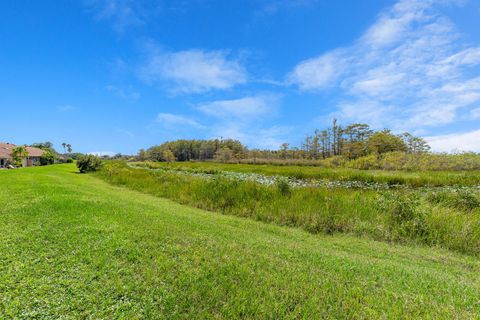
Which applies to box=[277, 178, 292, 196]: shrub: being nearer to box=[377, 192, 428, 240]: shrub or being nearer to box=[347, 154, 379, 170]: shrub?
box=[377, 192, 428, 240]: shrub

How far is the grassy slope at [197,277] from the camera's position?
8.39 feet

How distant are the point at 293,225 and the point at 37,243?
21.6 ft

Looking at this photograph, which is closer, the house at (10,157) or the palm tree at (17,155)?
the house at (10,157)

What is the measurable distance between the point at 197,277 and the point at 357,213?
641 cm

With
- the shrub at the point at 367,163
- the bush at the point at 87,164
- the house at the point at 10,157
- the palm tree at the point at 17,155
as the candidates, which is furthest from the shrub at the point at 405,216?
the palm tree at the point at 17,155

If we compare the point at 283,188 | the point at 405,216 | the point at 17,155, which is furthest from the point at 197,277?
the point at 17,155

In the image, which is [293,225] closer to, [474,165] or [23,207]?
[23,207]

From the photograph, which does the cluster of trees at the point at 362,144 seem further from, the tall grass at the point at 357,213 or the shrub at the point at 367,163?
the tall grass at the point at 357,213

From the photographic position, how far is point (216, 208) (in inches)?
392

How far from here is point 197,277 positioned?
3012 mm

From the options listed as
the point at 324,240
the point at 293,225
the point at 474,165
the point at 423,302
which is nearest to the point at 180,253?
the point at 423,302

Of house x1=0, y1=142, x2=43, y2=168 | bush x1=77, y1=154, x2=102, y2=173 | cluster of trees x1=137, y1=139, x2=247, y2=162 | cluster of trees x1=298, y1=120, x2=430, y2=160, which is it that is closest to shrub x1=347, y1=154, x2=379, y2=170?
cluster of trees x1=298, y1=120, x2=430, y2=160

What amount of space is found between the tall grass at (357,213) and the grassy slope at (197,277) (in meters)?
1.39

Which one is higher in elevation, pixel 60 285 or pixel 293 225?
pixel 60 285
